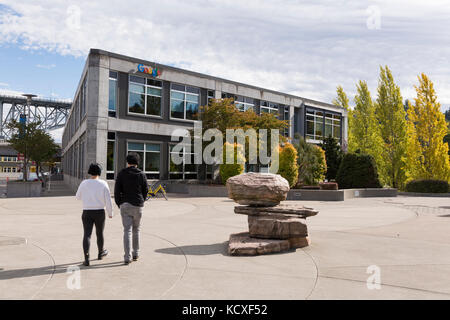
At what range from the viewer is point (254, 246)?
682 cm

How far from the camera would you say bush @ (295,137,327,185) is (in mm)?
25906

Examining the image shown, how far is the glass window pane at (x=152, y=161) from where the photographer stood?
89.0ft

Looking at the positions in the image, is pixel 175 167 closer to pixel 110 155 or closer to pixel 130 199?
pixel 110 155

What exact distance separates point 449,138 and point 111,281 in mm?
75915

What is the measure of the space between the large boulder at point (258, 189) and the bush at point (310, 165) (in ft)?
60.1

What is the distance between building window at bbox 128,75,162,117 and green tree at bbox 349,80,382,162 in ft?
77.8

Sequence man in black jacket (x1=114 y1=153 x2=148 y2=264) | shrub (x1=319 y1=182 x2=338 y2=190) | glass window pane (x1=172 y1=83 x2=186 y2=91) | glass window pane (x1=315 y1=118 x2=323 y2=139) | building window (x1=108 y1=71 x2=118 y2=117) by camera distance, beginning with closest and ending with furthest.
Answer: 1. man in black jacket (x1=114 y1=153 x2=148 y2=264)
2. shrub (x1=319 y1=182 x2=338 y2=190)
3. building window (x1=108 y1=71 x2=118 y2=117)
4. glass window pane (x1=172 y1=83 x2=186 y2=91)
5. glass window pane (x1=315 y1=118 x2=323 y2=139)

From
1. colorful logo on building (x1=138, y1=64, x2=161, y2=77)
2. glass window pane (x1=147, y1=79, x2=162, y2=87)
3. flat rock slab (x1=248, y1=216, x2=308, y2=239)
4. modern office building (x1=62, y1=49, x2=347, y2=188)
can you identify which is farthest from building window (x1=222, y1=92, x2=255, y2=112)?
flat rock slab (x1=248, y1=216, x2=308, y2=239)

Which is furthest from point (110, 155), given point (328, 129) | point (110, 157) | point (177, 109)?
point (328, 129)

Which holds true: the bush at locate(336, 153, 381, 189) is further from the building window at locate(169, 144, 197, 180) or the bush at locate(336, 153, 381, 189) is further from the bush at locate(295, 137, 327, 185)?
the building window at locate(169, 144, 197, 180)

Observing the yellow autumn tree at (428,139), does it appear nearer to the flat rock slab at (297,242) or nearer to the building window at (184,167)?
the building window at (184,167)

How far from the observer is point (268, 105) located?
37.6 m

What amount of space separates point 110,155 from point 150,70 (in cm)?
683

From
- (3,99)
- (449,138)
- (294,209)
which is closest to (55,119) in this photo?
(3,99)
